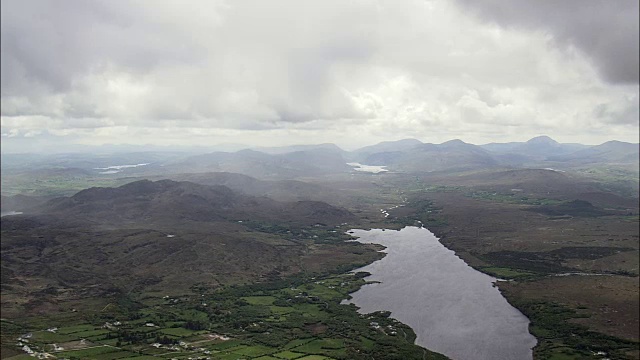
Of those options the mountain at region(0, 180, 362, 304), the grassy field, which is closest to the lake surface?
the grassy field

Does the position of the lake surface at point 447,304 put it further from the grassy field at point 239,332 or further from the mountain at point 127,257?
the mountain at point 127,257

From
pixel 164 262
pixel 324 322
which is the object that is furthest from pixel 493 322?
pixel 164 262

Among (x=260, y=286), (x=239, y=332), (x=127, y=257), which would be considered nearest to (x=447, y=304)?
(x=239, y=332)

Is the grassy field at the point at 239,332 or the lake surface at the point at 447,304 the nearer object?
the grassy field at the point at 239,332

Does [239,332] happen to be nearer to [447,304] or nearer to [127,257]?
[447,304]

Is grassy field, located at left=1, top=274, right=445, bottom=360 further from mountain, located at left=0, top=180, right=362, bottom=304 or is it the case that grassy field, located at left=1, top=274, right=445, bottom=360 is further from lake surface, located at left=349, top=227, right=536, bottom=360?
mountain, located at left=0, top=180, right=362, bottom=304

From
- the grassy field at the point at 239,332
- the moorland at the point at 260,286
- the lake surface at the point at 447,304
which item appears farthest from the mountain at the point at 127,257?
the lake surface at the point at 447,304

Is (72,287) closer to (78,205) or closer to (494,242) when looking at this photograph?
(78,205)

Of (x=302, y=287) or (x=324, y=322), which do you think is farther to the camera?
(x=302, y=287)
